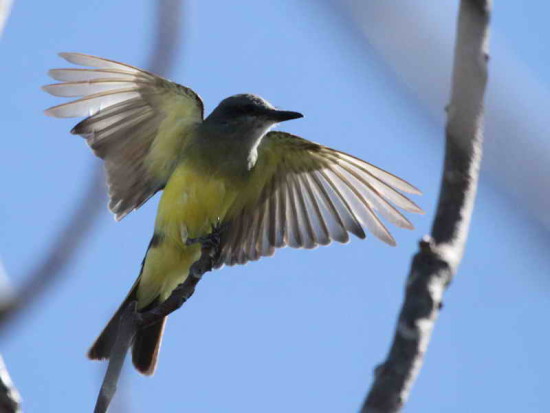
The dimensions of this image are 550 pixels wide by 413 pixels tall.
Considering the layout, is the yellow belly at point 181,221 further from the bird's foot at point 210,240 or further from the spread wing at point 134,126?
the spread wing at point 134,126

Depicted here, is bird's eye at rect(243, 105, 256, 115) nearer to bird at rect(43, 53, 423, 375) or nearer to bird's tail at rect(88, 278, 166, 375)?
bird at rect(43, 53, 423, 375)

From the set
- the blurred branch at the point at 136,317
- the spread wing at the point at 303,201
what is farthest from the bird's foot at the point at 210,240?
the spread wing at the point at 303,201

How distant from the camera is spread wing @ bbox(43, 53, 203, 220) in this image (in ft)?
15.5

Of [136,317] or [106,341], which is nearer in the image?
[106,341]

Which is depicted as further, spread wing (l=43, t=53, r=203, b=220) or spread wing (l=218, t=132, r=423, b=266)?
spread wing (l=218, t=132, r=423, b=266)

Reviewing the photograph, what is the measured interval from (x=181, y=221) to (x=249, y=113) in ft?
2.52

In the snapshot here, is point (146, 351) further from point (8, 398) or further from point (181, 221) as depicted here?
point (8, 398)

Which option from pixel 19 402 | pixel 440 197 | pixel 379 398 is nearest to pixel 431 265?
pixel 440 197

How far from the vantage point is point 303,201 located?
517cm

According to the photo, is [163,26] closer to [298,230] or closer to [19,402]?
[19,402]

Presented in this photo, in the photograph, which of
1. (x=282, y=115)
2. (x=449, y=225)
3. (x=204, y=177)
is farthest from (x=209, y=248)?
(x=449, y=225)

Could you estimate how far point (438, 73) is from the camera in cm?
123

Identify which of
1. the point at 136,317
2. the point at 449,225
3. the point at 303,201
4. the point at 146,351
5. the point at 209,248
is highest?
the point at 303,201

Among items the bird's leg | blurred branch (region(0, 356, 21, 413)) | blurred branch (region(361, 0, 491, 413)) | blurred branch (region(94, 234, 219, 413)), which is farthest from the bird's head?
blurred branch (region(0, 356, 21, 413))
